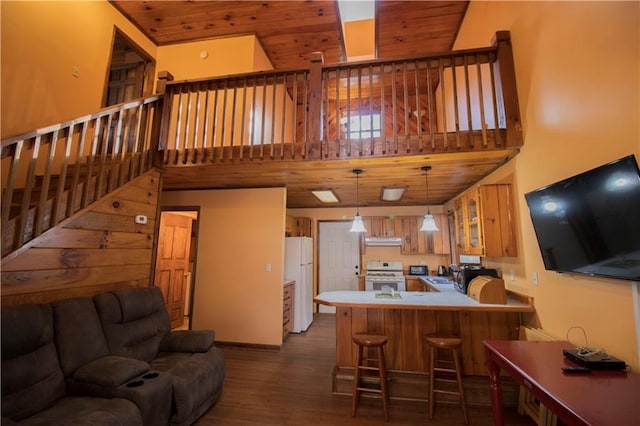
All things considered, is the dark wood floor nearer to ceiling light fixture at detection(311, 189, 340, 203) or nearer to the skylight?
ceiling light fixture at detection(311, 189, 340, 203)

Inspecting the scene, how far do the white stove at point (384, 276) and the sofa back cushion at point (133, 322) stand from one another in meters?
3.71

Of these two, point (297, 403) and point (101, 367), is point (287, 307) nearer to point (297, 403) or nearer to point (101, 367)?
point (297, 403)

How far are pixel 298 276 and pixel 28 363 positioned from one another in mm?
3642

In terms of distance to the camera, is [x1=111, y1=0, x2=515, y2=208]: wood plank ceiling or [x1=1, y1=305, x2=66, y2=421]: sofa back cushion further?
[x1=111, y1=0, x2=515, y2=208]: wood plank ceiling

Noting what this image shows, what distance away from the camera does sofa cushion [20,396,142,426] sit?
150 cm

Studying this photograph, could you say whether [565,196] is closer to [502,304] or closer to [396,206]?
Answer: [502,304]

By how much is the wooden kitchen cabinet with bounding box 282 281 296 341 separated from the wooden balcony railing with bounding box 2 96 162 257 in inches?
107

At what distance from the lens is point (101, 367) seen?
189cm

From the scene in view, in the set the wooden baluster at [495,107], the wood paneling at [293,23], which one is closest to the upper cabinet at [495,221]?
the wooden baluster at [495,107]

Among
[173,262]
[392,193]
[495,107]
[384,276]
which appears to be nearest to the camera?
[495,107]

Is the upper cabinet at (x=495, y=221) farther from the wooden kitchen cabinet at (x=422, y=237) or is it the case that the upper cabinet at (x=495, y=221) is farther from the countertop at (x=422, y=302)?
the wooden kitchen cabinet at (x=422, y=237)

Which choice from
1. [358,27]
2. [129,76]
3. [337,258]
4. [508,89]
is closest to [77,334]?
[508,89]

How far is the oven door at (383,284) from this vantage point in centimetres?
535

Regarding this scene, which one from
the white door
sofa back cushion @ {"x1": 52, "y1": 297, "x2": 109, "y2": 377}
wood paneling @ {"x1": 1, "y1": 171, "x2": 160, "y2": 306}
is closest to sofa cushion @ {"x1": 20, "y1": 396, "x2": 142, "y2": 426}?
sofa back cushion @ {"x1": 52, "y1": 297, "x2": 109, "y2": 377}
